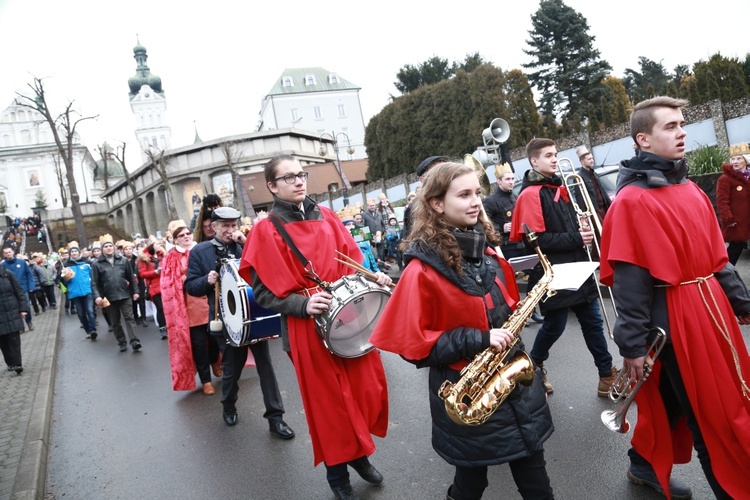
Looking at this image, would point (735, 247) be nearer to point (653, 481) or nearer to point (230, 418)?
point (653, 481)

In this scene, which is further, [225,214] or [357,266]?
[225,214]

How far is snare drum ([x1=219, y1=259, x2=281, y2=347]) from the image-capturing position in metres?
4.93

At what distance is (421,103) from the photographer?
121ft

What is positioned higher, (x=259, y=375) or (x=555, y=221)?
(x=555, y=221)

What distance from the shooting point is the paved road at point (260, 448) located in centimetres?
388

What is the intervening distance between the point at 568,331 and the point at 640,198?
4684mm

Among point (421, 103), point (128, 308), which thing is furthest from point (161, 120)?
point (128, 308)

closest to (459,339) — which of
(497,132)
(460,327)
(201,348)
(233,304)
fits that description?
(460,327)

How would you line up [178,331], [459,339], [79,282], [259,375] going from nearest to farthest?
[459,339]
[259,375]
[178,331]
[79,282]

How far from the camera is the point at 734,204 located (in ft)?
25.7

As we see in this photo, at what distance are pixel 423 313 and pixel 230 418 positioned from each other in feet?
12.9

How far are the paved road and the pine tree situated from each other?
38.0 meters

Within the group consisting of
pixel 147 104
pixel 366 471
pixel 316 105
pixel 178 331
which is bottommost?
pixel 366 471

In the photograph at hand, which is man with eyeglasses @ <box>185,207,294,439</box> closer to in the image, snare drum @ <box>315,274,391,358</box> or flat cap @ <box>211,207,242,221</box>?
flat cap @ <box>211,207,242,221</box>
